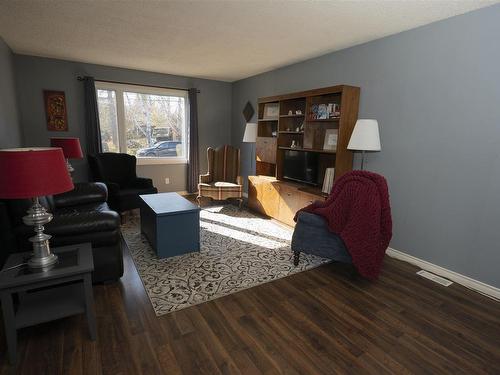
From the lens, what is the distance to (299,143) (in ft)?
14.4

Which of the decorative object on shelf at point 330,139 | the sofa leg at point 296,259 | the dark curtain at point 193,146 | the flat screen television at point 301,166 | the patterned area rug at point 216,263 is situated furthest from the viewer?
the dark curtain at point 193,146

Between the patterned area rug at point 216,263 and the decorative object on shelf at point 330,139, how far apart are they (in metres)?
1.28

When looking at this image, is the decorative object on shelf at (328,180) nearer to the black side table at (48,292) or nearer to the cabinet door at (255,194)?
the cabinet door at (255,194)

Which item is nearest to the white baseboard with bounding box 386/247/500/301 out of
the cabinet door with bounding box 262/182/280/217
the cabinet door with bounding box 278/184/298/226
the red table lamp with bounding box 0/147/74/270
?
the cabinet door with bounding box 278/184/298/226

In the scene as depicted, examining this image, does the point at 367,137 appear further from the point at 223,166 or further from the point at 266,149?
the point at 223,166

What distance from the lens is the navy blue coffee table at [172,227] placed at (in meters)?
2.95

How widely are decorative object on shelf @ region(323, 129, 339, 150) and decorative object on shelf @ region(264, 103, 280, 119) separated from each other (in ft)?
3.70

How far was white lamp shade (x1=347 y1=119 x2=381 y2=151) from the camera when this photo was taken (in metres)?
2.95

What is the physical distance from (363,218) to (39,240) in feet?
7.86

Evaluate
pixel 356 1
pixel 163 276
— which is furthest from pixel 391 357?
pixel 356 1

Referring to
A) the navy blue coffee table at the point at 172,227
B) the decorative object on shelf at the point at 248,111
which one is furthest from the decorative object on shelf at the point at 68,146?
the decorative object on shelf at the point at 248,111

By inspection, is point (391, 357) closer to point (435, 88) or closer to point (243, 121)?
point (435, 88)

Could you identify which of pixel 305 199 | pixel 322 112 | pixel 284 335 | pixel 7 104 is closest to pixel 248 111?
pixel 322 112

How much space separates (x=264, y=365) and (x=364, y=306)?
1.04 meters
